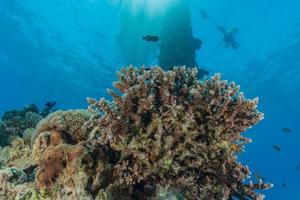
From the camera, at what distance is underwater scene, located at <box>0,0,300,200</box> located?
3.82 meters

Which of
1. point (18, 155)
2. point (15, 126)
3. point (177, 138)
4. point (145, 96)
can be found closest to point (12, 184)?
point (18, 155)

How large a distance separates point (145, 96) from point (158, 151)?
727mm

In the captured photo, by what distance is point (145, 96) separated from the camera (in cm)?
409

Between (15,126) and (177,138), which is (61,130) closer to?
(177,138)

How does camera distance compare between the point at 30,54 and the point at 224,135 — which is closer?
the point at 224,135

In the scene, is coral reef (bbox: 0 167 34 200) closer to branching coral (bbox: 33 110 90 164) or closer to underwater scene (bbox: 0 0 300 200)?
underwater scene (bbox: 0 0 300 200)

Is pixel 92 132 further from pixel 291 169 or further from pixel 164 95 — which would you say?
pixel 291 169

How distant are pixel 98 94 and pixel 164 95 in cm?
5721

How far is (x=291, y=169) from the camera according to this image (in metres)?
112

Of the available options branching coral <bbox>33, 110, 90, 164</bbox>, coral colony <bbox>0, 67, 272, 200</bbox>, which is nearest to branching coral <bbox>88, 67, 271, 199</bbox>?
coral colony <bbox>0, 67, 272, 200</bbox>

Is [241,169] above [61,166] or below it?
above

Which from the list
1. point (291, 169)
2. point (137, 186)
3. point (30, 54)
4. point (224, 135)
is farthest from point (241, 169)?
point (291, 169)

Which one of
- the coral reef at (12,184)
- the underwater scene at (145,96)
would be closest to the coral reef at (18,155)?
the underwater scene at (145,96)

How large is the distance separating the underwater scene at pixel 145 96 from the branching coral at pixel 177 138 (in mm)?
13
